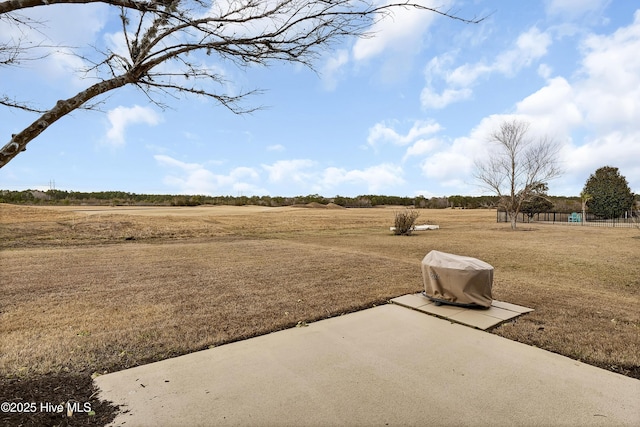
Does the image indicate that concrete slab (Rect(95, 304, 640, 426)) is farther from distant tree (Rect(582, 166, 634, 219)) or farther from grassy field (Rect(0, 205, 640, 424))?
distant tree (Rect(582, 166, 634, 219))

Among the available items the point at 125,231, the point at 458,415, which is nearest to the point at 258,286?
the point at 458,415

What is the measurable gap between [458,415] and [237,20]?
11.0ft

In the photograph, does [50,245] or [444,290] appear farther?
[50,245]

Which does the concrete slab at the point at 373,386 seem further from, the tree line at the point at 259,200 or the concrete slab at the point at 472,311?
the tree line at the point at 259,200

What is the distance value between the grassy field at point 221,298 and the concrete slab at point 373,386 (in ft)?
1.37

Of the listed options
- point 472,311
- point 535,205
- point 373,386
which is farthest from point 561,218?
point 373,386

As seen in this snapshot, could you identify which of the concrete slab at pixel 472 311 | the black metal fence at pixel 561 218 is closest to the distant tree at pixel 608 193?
the black metal fence at pixel 561 218

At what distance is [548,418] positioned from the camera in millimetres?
2463

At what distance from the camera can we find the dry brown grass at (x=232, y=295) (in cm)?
377

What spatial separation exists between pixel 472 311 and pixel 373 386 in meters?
2.64

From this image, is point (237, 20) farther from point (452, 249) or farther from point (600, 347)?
point (452, 249)

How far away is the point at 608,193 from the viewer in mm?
39406

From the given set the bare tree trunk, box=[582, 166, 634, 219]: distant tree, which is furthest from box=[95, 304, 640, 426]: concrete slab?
box=[582, 166, 634, 219]: distant tree

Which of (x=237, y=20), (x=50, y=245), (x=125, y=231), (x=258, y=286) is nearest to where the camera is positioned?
(x=237, y=20)
